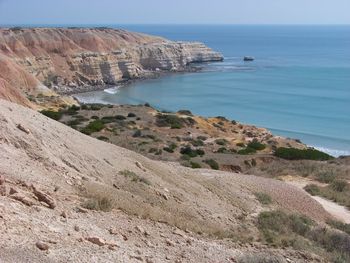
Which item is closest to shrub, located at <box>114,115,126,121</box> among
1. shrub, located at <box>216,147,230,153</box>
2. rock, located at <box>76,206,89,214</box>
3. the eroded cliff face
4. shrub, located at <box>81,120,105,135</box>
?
shrub, located at <box>81,120,105,135</box>

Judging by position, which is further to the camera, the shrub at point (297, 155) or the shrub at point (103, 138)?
the shrub at point (297, 155)

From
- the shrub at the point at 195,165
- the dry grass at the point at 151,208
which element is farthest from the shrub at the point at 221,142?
the dry grass at the point at 151,208

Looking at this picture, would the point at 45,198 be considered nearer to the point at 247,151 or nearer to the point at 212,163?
the point at 212,163

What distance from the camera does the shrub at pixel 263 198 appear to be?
16.5 m

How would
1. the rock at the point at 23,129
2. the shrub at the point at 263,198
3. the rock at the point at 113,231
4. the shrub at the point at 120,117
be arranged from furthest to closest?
the shrub at the point at 120,117
the shrub at the point at 263,198
the rock at the point at 23,129
the rock at the point at 113,231

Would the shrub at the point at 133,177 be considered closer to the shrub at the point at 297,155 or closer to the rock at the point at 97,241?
the rock at the point at 97,241

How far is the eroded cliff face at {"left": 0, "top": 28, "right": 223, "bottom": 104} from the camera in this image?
80250mm

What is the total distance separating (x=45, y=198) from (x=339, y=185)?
14.9m

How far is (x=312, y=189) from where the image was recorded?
68.2ft

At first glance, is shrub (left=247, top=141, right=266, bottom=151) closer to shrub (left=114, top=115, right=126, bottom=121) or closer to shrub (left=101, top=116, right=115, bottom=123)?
shrub (left=114, top=115, right=126, bottom=121)

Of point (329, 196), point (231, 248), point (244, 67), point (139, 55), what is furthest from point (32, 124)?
point (244, 67)

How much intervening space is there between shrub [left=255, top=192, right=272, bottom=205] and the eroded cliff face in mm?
46849

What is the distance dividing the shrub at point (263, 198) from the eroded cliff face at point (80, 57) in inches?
1844

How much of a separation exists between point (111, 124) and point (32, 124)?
21804 mm
